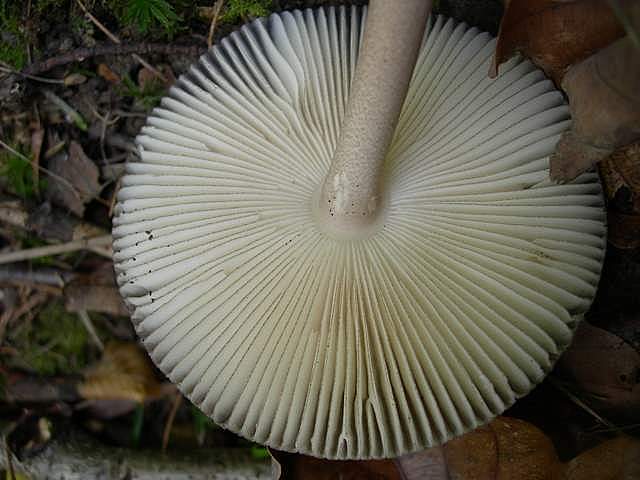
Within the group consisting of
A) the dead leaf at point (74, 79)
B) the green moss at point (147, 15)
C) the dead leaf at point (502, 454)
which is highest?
the green moss at point (147, 15)

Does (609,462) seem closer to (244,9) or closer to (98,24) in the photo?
(244,9)

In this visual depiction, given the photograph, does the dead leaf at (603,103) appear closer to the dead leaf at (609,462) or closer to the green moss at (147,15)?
the dead leaf at (609,462)

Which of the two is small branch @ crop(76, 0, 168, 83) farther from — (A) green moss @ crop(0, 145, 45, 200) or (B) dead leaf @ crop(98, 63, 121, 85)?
(A) green moss @ crop(0, 145, 45, 200)

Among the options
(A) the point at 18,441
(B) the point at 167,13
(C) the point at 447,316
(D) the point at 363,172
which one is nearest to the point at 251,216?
(D) the point at 363,172

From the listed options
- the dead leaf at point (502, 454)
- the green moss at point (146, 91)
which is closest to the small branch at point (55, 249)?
the green moss at point (146, 91)

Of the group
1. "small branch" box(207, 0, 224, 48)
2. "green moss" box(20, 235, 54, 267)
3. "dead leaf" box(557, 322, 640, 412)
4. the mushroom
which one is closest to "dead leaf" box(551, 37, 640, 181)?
the mushroom
